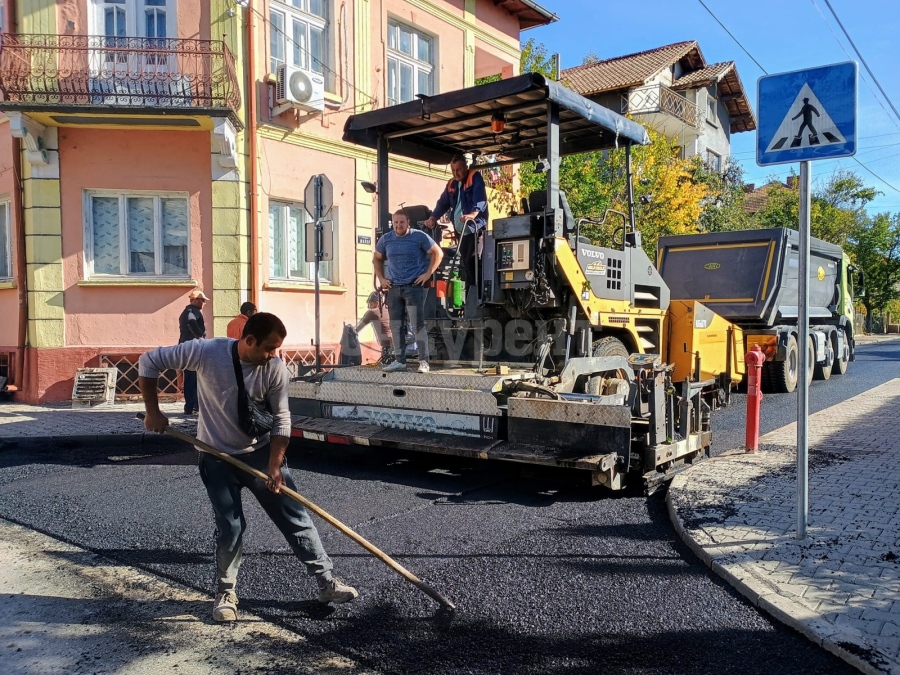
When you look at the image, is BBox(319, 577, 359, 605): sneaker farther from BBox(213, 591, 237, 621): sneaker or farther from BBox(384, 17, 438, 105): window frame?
BBox(384, 17, 438, 105): window frame

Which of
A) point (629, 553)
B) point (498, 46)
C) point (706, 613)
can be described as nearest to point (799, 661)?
point (706, 613)

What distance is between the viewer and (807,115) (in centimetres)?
438

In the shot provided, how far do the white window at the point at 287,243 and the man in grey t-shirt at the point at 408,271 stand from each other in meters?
6.20

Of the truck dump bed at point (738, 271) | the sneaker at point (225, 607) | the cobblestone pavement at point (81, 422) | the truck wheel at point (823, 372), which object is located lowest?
the sneaker at point (225, 607)

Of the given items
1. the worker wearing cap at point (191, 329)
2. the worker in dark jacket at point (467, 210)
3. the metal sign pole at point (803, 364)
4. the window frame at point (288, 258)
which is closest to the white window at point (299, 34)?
the window frame at point (288, 258)

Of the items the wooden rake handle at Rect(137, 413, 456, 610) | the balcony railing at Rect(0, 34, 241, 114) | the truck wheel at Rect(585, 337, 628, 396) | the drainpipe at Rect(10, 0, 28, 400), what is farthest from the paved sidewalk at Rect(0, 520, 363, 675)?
the balcony railing at Rect(0, 34, 241, 114)

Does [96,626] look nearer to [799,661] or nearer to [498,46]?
[799,661]

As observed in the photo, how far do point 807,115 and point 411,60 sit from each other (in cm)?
1199

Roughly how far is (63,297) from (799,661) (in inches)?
437

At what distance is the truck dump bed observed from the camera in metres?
12.6

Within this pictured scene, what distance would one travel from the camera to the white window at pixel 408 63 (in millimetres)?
14773

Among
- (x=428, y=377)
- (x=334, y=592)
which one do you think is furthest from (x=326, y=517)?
(x=428, y=377)

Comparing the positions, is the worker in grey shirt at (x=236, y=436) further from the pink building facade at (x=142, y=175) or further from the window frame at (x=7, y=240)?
the window frame at (x=7, y=240)

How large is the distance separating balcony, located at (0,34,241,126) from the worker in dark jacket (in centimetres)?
525
